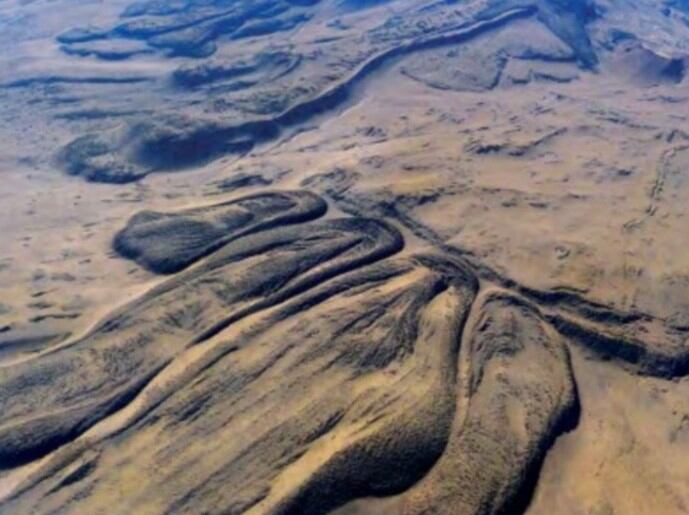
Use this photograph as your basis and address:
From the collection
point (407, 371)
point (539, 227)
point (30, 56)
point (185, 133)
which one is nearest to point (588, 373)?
point (407, 371)

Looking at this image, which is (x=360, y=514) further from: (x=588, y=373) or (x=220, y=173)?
(x=220, y=173)

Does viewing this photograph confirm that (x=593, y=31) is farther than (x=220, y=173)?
Yes

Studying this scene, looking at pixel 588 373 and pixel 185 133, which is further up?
pixel 185 133

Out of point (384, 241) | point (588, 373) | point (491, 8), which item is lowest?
point (588, 373)

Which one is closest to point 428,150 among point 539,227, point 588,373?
point 539,227

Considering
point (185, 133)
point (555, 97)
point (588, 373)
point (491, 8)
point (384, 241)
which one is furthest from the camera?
point (491, 8)

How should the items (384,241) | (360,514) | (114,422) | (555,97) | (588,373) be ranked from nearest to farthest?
(360,514) < (114,422) < (588,373) < (384,241) < (555,97)
